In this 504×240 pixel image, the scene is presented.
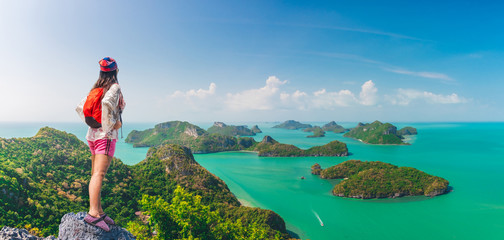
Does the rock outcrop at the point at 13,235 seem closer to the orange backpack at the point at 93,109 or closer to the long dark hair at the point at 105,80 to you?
the orange backpack at the point at 93,109

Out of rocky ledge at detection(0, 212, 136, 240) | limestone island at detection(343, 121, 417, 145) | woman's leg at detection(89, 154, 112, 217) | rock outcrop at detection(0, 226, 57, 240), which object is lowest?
limestone island at detection(343, 121, 417, 145)

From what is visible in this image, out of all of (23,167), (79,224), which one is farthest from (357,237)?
(23,167)

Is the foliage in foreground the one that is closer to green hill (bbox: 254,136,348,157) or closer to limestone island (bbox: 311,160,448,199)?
limestone island (bbox: 311,160,448,199)

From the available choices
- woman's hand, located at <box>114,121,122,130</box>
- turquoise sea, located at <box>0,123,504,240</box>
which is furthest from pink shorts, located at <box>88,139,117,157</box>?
turquoise sea, located at <box>0,123,504,240</box>

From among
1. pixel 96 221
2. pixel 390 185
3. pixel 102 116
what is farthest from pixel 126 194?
pixel 390 185

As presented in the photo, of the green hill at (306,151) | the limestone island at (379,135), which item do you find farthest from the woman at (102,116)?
the limestone island at (379,135)

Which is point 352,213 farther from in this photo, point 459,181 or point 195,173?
point 459,181

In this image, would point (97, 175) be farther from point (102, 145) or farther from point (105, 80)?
point (105, 80)
